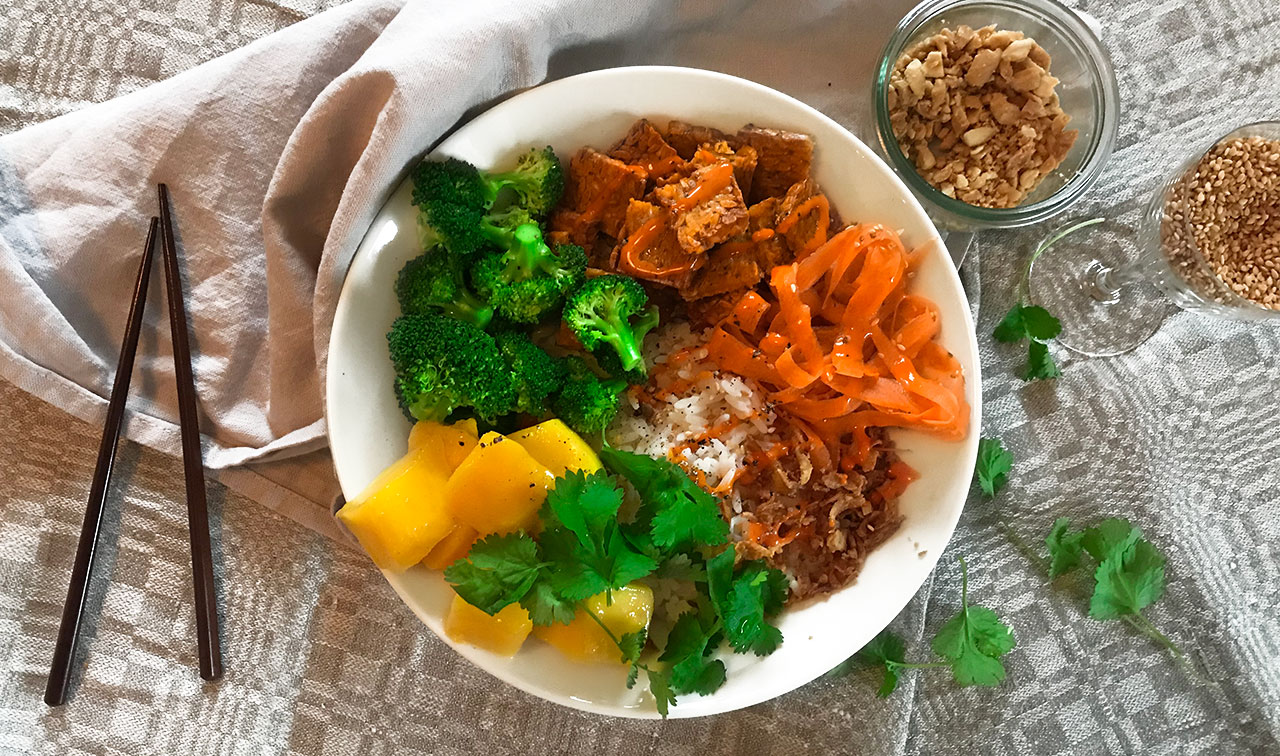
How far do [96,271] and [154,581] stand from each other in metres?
0.66

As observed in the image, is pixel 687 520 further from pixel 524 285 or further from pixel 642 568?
pixel 524 285

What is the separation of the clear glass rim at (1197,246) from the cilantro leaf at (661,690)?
126 cm

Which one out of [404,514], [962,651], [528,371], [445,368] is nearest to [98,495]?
[404,514]

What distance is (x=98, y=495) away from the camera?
1.73 metres

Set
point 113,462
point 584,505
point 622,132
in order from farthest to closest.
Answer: point 113,462, point 622,132, point 584,505

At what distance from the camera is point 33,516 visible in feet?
5.92

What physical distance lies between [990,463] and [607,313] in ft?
2.92

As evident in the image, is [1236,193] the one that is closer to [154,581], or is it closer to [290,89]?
[290,89]

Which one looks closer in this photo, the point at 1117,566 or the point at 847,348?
the point at 847,348

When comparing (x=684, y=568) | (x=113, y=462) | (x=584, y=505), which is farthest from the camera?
(x=113, y=462)

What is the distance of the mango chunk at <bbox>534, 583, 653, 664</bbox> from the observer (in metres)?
1.49

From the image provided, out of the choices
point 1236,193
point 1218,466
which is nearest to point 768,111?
point 1236,193

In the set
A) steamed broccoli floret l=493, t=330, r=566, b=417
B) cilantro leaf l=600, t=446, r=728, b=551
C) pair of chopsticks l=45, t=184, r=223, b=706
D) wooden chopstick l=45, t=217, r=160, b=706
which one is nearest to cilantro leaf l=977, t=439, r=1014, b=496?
cilantro leaf l=600, t=446, r=728, b=551

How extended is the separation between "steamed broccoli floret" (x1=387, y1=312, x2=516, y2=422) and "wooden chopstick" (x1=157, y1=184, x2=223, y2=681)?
53 centimetres
